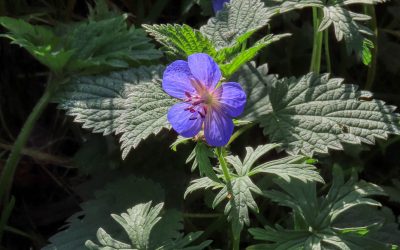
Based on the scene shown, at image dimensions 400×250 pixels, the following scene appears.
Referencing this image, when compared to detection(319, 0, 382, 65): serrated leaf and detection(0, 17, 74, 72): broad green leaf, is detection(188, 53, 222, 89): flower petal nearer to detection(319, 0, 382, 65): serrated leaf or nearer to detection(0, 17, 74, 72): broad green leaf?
detection(319, 0, 382, 65): serrated leaf

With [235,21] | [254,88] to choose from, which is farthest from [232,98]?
[254,88]

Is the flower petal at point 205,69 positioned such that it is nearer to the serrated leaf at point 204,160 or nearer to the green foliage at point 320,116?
the serrated leaf at point 204,160

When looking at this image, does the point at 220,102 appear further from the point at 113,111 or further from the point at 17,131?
the point at 17,131

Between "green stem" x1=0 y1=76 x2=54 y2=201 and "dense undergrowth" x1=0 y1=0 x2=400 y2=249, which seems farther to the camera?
"green stem" x1=0 y1=76 x2=54 y2=201

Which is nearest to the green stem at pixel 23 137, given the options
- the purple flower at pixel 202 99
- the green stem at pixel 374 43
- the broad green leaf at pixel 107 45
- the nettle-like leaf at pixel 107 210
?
the broad green leaf at pixel 107 45

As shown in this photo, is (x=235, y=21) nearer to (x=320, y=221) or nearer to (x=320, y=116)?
(x=320, y=116)

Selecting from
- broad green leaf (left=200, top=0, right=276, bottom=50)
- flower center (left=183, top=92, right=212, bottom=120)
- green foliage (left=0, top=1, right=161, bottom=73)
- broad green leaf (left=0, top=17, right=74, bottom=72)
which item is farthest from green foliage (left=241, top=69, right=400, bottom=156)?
broad green leaf (left=0, top=17, right=74, bottom=72)

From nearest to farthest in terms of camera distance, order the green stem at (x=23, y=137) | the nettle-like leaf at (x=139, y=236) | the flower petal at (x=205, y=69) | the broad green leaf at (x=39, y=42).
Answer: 1. the flower petal at (x=205, y=69)
2. the nettle-like leaf at (x=139, y=236)
3. the broad green leaf at (x=39, y=42)
4. the green stem at (x=23, y=137)
